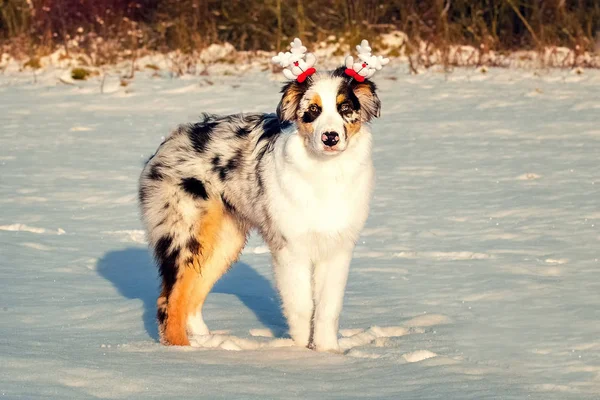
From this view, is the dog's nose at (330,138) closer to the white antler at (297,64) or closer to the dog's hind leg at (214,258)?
the white antler at (297,64)

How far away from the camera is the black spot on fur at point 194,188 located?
6113 mm

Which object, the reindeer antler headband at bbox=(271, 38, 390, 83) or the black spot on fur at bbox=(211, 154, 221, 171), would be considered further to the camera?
the black spot on fur at bbox=(211, 154, 221, 171)

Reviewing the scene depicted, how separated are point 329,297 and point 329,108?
3.52ft

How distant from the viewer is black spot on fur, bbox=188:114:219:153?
6.26 metres

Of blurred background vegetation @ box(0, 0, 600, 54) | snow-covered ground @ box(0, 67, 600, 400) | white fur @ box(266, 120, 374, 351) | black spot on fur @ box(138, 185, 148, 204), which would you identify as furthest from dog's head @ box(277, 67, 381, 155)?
blurred background vegetation @ box(0, 0, 600, 54)

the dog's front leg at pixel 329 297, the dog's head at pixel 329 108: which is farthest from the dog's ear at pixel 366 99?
the dog's front leg at pixel 329 297

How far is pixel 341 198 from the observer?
5766mm

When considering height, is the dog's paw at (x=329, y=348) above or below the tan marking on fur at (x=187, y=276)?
below

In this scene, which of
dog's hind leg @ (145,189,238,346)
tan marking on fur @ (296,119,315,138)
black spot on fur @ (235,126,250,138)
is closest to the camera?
tan marking on fur @ (296,119,315,138)

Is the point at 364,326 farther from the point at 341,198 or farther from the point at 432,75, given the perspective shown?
the point at 432,75

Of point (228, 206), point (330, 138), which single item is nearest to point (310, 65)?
point (330, 138)

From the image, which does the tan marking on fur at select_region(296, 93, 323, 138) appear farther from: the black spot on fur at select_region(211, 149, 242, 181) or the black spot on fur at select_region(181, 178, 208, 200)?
the black spot on fur at select_region(181, 178, 208, 200)

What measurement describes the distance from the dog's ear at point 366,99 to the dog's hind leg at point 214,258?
1.09 meters

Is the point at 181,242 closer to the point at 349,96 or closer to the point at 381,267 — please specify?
the point at 349,96
